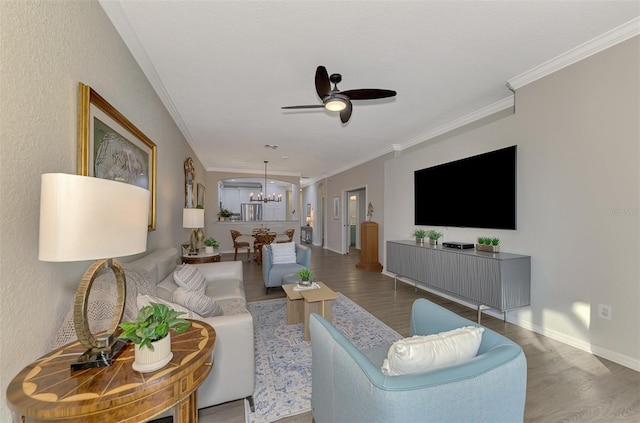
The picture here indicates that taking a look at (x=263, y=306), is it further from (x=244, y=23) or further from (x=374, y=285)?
(x=244, y=23)

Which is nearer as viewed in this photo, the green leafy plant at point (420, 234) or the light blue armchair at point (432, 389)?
the light blue armchair at point (432, 389)

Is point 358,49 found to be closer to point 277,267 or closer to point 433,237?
point 433,237

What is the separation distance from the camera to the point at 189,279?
253 centimetres

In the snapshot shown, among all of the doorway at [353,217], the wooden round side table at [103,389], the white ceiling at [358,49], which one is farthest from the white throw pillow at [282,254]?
the doorway at [353,217]

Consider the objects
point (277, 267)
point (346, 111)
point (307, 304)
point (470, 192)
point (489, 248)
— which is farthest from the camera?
point (277, 267)

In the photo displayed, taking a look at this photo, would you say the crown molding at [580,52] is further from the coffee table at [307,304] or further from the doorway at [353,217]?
the doorway at [353,217]

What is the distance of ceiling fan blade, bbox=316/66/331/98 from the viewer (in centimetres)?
222

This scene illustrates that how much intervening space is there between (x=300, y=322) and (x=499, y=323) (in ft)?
7.85

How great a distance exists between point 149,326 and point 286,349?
5.82 feet

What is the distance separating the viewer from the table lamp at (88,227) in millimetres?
838

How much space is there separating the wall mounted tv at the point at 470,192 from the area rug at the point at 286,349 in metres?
1.97

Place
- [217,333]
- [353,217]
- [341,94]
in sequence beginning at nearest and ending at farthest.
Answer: [217,333], [341,94], [353,217]

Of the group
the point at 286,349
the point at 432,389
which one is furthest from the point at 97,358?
the point at 286,349

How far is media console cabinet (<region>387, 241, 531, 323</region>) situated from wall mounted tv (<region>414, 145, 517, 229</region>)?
0.52 meters
